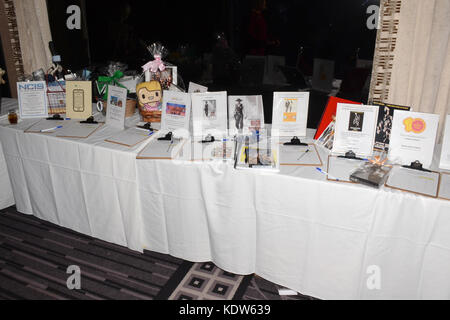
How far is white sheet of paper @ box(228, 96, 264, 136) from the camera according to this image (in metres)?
1.92

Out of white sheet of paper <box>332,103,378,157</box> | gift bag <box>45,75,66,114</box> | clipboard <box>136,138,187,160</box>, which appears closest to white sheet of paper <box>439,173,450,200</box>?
white sheet of paper <box>332,103,378,157</box>

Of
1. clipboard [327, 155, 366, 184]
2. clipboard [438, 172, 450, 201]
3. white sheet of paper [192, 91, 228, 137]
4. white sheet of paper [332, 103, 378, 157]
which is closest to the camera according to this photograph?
clipboard [438, 172, 450, 201]

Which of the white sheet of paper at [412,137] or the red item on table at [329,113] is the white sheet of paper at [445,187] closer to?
the white sheet of paper at [412,137]

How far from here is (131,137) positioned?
1968 millimetres

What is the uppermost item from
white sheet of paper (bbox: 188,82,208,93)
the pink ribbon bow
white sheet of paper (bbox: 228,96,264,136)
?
the pink ribbon bow

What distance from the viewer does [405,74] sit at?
180cm

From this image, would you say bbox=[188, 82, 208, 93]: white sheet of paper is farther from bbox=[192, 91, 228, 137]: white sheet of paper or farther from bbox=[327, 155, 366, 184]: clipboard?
bbox=[327, 155, 366, 184]: clipboard

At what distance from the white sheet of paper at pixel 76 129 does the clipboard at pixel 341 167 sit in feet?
4.72

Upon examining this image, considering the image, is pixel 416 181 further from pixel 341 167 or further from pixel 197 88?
pixel 197 88

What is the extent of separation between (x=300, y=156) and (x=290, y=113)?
0.30 m

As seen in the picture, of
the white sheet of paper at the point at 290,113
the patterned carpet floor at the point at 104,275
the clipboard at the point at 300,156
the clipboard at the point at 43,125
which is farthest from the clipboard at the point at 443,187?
the clipboard at the point at 43,125

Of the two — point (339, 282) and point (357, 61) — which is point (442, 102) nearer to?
point (357, 61)

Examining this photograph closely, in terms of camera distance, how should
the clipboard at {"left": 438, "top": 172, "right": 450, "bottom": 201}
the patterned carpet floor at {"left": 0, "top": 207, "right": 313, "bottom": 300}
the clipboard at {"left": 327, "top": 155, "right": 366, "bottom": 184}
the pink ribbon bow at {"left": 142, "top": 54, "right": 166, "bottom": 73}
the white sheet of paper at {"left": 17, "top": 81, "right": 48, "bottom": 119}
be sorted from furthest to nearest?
1. the white sheet of paper at {"left": 17, "top": 81, "right": 48, "bottom": 119}
2. the pink ribbon bow at {"left": 142, "top": 54, "right": 166, "bottom": 73}
3. the patterned carpet floor at {"left": 0, "top": 207, "right": 313, "bottom": 300}
4. the clipboard at {"left": 327, "top": 155, "right": 366, "bottom": 184}
5. the clipboard at {"left": 438, "top": 172, "right": 450, "bottom": 201}
